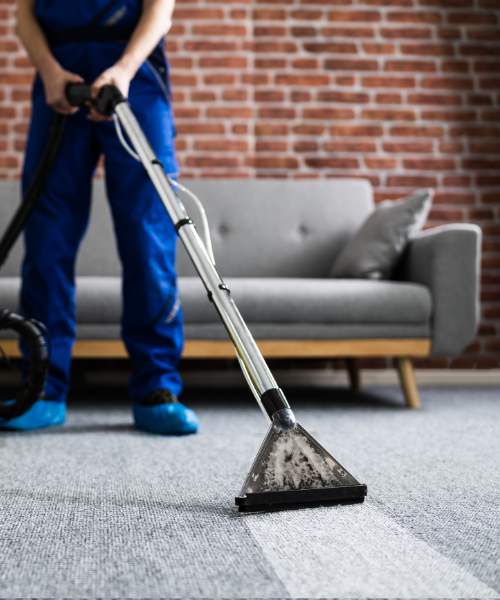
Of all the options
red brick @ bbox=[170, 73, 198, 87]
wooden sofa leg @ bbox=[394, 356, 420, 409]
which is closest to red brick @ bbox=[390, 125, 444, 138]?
red brick @ bbox=[170, 73, 198, 87]

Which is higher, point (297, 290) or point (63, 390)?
point (297, 290)

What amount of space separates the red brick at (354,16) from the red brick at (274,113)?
0.49 meters

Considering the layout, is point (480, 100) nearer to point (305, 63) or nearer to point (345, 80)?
point (345, 80)

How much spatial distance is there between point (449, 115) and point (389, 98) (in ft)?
0.95

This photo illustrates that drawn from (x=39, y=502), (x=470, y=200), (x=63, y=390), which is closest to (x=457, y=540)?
(x=39, y=502)

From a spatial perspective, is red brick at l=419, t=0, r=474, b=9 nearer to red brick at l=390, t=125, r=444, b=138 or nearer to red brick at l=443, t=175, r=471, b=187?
red brick at l=390, t=125, r=444, b=138

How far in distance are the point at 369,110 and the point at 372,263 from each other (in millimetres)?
1076

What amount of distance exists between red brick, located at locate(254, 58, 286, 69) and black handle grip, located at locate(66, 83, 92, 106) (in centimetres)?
160

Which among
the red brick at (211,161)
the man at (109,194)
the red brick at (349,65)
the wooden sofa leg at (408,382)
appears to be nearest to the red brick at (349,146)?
the red brick at (349,65)

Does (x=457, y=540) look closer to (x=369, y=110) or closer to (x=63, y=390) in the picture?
(x=63, y=390)

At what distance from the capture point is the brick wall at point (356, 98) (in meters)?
2.67

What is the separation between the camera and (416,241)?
1938 millimetres

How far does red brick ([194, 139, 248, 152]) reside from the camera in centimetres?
267

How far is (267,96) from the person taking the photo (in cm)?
269
